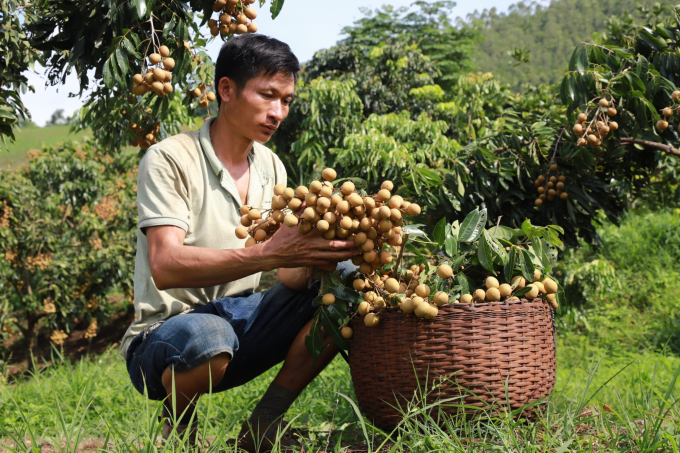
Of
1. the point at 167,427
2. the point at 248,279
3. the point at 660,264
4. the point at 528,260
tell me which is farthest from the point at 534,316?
the point at 660,264

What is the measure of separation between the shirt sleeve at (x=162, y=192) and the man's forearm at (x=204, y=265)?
0.12 metres

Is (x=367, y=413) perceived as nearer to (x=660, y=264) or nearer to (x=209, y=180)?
(x=209, y=180)

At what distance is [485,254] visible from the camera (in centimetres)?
153

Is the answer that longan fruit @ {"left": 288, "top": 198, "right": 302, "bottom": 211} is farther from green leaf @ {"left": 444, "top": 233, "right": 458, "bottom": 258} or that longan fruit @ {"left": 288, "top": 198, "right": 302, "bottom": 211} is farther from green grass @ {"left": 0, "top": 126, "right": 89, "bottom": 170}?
green grass @ {"left": 0, "top": 126, "right": 89, "bottom": 170}

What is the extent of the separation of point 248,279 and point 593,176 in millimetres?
1674

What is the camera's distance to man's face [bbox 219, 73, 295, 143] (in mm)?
1894

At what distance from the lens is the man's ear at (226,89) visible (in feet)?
6.42

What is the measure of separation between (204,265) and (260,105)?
23.9 inches

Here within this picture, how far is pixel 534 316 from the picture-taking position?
5.02 ft

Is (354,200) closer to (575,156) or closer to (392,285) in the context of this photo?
(392,285)

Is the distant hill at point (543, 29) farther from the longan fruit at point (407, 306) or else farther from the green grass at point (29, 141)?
the longan fruit at point (407, 306)

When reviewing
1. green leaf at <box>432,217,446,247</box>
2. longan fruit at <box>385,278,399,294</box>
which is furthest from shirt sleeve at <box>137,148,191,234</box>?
green leaf at <box>432,217,446,247</box>

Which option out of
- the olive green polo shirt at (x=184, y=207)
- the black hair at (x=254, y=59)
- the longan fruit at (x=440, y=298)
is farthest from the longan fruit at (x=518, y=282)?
the black hair at (x=254, y=59)

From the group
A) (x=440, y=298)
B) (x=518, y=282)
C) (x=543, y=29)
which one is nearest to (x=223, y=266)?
(x=440, y=298)
